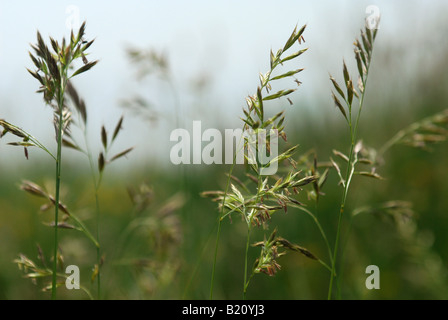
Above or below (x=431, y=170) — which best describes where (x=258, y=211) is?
below

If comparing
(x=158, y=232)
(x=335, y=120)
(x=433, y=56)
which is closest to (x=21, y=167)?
(x=335, y=120)

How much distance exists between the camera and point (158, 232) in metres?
1.97

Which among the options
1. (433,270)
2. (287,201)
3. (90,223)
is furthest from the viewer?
(90,223)

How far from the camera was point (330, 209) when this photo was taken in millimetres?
3375
